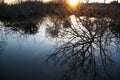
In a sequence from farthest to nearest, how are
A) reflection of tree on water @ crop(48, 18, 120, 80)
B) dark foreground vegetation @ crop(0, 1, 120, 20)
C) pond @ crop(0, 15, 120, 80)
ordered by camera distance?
1. dark foreground vegetation @ crop(0, 1, 120, 20)
2. reflection of tree on water @ crop(48, 18, 120, 80)
3. pond @ crop(0, 15, 120, 80)

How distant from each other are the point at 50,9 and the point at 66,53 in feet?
39.8

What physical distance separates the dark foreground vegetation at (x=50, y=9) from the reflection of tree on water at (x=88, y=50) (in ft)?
1.45

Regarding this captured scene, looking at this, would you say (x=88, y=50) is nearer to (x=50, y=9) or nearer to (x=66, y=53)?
(x=66, y=53)

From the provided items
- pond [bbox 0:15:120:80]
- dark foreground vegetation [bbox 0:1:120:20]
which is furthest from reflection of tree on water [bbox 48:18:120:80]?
dark foreground vegetation [bbox 0:1:120:20]

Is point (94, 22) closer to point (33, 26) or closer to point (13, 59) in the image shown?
point (13, 59)

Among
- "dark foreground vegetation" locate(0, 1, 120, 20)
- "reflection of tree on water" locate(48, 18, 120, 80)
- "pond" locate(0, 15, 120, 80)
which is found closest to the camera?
"pond" locate(0, 15, 120, 80)

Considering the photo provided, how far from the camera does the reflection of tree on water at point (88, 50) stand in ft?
20.5

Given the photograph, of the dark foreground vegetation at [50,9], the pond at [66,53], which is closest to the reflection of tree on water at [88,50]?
the pond at [66,53]

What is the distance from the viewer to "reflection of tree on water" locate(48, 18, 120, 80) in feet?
20.5

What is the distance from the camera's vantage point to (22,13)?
53.6ft

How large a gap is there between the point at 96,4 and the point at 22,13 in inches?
322

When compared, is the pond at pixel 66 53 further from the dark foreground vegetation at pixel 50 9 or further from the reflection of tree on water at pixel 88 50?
the dark foreground vegetation at pixel 50 9

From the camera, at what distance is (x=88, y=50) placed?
7805 millimetres

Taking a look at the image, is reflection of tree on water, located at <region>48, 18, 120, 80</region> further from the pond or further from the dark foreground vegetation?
the dark foreground vegetation
